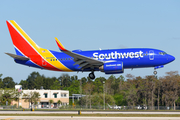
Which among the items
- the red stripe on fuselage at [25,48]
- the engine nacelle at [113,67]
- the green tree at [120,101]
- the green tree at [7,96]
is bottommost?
the green tree at [120,101]

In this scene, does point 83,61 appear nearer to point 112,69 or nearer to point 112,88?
point 112,69

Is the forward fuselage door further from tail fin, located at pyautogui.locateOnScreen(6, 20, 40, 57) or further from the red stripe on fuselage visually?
tail fin, located at pyautogui.locateOnScreen(6, 20, 40, 57)

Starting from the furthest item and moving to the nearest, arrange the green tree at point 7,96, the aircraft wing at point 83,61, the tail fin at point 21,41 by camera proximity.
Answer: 1. the green tree at point 7,96
2. the tail fin at point 21,41
3. the aircraft wing at point 83,61

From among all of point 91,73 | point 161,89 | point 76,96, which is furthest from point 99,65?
point 76,96

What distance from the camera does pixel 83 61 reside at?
153 feet

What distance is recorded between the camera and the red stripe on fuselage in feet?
164

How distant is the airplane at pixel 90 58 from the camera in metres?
45.4

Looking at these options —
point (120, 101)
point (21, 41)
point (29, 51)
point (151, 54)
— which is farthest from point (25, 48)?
point (120, 101)

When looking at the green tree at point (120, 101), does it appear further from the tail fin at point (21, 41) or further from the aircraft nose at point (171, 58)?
the aircraft nose at point (171, 58)

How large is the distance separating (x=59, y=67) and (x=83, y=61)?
4.96 m

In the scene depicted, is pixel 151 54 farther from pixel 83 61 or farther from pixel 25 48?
pixel 25 48

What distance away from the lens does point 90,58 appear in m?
45.4

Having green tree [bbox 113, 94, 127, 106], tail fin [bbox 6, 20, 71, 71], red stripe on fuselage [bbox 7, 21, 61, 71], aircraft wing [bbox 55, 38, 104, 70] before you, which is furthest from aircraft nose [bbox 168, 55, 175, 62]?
green tree [bbox 113, 94, 127, 106]

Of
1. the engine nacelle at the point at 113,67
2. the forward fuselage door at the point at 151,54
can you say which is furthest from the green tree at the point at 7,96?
the forward fuselage door at the point at 151,54
